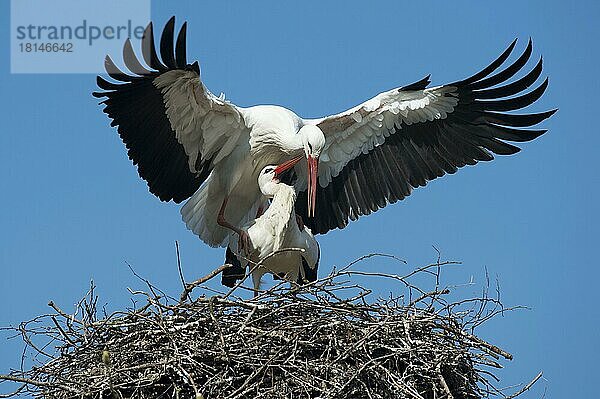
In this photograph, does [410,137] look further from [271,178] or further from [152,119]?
[152,119]

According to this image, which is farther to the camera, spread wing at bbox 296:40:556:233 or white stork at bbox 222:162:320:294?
spread wing at bbox 296:40:556:233

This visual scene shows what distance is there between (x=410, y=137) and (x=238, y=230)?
172 cm

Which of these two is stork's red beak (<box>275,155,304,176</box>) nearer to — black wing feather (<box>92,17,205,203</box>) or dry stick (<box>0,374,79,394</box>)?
black wing feather (<box>92,17,205,203</box>)

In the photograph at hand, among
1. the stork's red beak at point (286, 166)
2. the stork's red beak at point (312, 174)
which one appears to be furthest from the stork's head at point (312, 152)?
the stork's red beak at point (286, 166)

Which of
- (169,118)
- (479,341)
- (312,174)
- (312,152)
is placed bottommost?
(479,341)

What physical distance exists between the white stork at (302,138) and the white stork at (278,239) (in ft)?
0.51

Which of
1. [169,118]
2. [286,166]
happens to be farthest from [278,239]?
[169,118]

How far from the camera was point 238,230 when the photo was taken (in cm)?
693

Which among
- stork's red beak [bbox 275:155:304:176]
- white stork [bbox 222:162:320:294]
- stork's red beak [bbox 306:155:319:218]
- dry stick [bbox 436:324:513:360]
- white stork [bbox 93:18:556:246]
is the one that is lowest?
dry stick [bbox 436:324:513:360]

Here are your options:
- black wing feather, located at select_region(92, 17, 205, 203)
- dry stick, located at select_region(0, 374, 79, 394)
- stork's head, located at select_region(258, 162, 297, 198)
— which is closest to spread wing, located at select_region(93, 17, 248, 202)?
black wing feather, located at select_region(92, 17, 205, 203)

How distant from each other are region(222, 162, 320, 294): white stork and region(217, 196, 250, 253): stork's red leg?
0.9 inches

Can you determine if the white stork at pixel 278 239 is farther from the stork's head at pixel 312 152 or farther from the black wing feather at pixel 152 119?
the black wing feather at pixel 152 119

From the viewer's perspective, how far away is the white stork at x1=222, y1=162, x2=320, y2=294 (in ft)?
22.0

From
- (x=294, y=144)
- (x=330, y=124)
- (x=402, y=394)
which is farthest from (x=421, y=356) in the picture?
(x=330, y=124)
